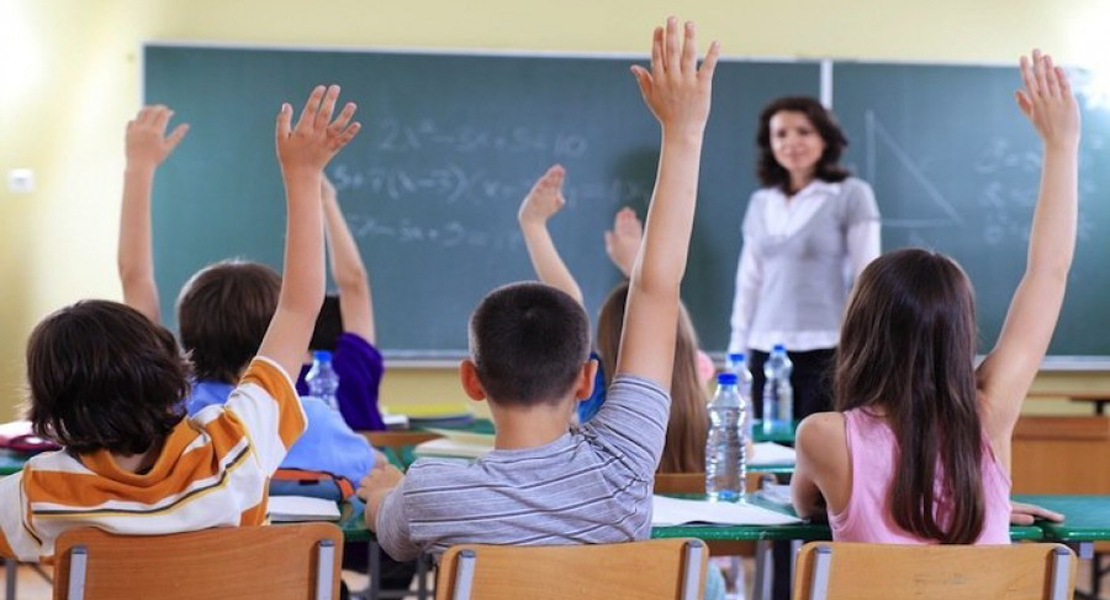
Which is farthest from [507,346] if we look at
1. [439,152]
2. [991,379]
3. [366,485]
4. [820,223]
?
[439,152]

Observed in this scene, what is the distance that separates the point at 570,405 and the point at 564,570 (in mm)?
293

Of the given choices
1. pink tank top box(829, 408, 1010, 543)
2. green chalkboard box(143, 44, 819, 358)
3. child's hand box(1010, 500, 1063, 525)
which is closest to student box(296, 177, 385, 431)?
pink tank top box(829, 408, 1010, 543)

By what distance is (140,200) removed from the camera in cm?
301

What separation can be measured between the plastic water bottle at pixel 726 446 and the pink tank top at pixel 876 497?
1.20 ft

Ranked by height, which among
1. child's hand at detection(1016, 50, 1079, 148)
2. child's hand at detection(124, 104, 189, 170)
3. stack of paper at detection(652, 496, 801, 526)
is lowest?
stack of paper at detection(652, 496, 801, 526)

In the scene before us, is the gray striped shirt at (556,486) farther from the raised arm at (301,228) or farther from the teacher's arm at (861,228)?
the teacher's arm at (861,228)

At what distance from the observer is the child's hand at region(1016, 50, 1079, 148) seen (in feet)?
8.32

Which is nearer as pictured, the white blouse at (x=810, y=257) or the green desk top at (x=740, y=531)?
the green desk top at (x=740, y=531)

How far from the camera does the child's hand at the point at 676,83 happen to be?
206 cm

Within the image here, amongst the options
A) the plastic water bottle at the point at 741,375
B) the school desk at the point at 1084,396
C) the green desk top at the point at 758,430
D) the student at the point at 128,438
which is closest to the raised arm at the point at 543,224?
the green desk top at the point at 758,430

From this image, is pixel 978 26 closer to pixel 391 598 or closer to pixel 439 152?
pixel 439 152

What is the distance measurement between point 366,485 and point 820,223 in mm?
3080

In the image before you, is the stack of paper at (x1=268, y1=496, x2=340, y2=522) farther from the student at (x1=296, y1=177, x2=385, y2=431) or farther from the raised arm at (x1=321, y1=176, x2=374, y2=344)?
the raised arm at (x1=321, y1=176, x2=374, y2=344)

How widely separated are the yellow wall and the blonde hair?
2734 millimetres
